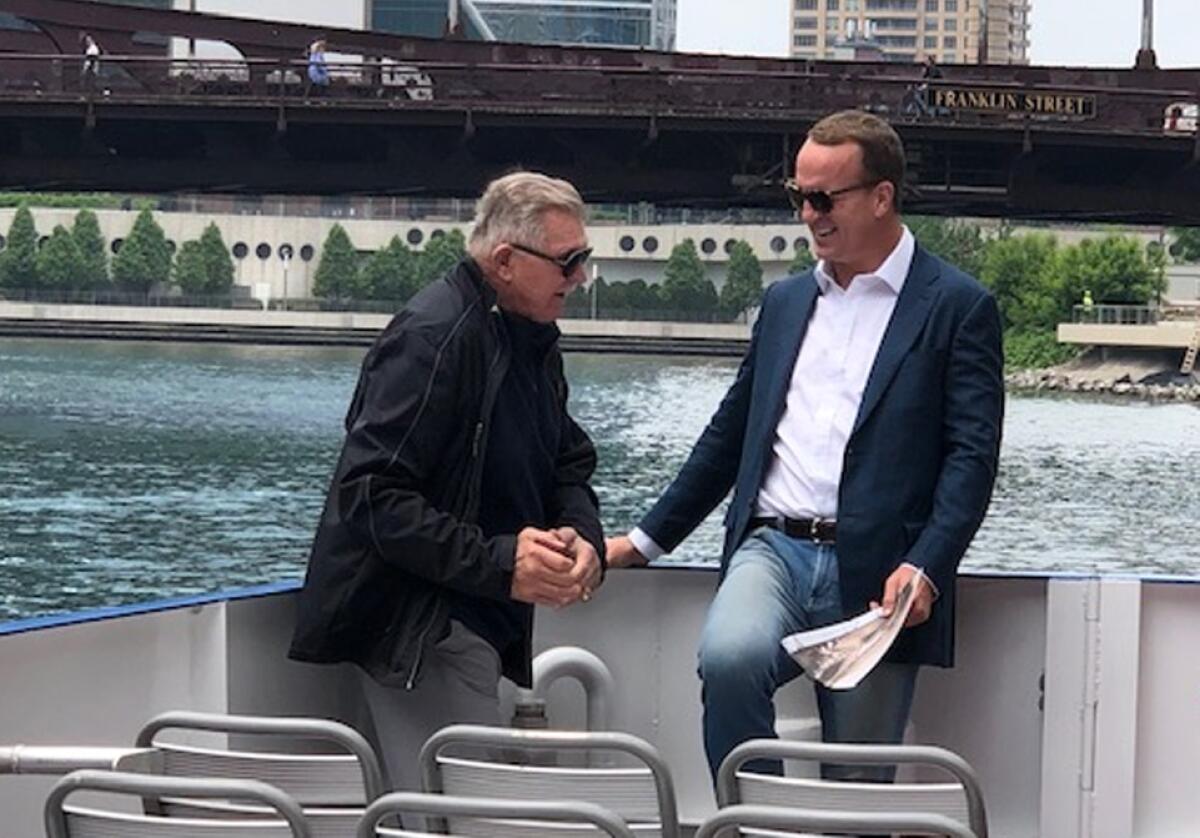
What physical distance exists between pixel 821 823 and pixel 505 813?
1.16 feet

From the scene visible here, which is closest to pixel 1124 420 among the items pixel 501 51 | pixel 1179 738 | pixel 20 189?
pixel 501 51

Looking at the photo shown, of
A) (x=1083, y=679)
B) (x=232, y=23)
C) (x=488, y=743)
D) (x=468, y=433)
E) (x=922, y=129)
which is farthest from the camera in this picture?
(x=232, y=23)

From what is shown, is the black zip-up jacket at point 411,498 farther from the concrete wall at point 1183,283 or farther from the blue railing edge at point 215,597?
the concrete wall at point 1183,283

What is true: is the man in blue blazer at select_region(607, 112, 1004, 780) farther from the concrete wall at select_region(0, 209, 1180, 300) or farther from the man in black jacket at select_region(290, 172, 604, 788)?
the concrete wall at select_region(0, 209, 1180, 300)

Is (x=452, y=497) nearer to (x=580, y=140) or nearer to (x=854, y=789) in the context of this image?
(x=854, y=789)

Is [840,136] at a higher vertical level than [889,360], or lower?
higher

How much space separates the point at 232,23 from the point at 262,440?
8259 mm

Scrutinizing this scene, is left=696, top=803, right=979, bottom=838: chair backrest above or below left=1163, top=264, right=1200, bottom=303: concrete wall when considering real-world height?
above

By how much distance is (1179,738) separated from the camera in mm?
5320

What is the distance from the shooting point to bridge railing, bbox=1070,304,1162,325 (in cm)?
8494

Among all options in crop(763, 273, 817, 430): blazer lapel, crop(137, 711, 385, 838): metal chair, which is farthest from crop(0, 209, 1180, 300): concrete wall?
crop(137, 711, 385, 838): metal chair

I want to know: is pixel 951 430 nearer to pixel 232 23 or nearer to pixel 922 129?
pixel 922 129

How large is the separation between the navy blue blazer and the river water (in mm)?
20140

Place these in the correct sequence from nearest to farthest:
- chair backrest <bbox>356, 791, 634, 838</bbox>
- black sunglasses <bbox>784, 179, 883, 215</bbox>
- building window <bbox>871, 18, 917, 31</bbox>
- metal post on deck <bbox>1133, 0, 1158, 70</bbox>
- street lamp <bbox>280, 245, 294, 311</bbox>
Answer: chair backrest <bbox>356, 791, 634, 838</bbox> < black sunglasses <bbox>784, 179, 883, 215</bbox> < metal post on deck <bbox>1133, 0, 1158, 70</bbox> < street lamp <bbox>280, 245, 294, 311</bbox> < building window <bbox>871, 18, 917, 31</bbox>
